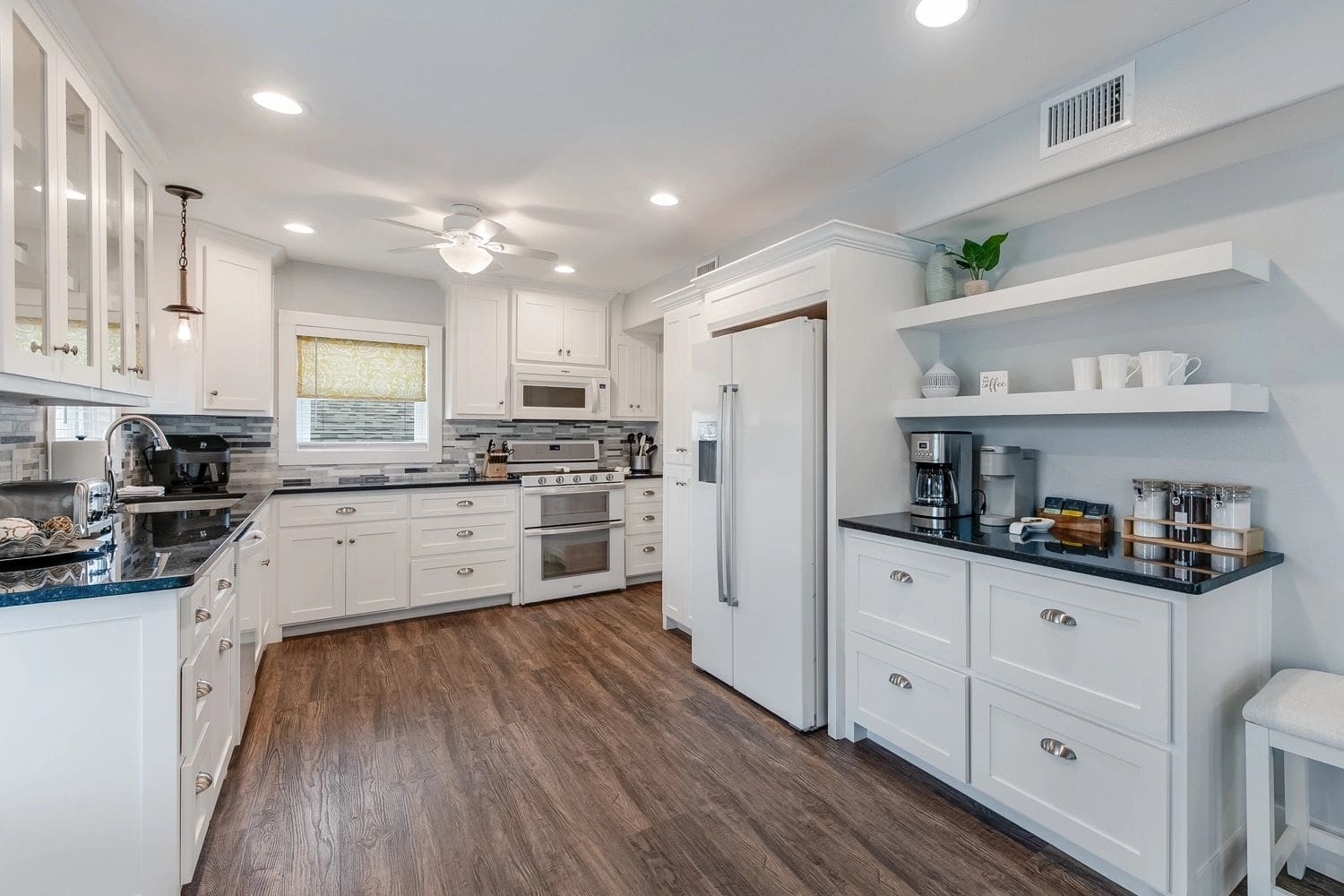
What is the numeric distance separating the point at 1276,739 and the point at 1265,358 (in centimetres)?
114

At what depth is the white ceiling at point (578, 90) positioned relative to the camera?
5.72ft

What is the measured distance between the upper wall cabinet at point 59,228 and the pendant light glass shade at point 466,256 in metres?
1.26

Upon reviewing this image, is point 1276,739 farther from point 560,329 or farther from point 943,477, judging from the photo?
point 560,329

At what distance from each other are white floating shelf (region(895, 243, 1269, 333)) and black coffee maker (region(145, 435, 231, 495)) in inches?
152

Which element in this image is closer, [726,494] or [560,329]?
[726,494]

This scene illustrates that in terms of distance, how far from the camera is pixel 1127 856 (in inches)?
63.0

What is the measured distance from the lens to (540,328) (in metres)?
4.75

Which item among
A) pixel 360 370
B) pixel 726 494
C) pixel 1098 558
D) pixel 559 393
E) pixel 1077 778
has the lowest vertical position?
pixel 1077 778

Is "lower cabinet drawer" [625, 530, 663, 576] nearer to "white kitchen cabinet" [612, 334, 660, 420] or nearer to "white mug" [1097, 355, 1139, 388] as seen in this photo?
"white kitchen cabinet" [612, 334, 660, 420]

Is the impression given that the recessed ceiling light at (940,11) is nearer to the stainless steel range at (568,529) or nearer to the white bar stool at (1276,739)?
the white bar stool at (1276,739)

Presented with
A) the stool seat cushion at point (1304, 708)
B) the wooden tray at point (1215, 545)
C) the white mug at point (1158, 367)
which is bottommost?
the stool seat cushion at point (1304, 708)

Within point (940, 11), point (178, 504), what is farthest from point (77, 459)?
point (940, 11)

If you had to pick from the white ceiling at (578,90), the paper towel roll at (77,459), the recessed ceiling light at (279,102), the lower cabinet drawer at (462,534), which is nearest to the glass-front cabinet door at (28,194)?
the white ceiling at (578,90)

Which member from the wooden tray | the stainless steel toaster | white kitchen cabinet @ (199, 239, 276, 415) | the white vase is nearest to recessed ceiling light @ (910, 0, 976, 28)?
the white vase
